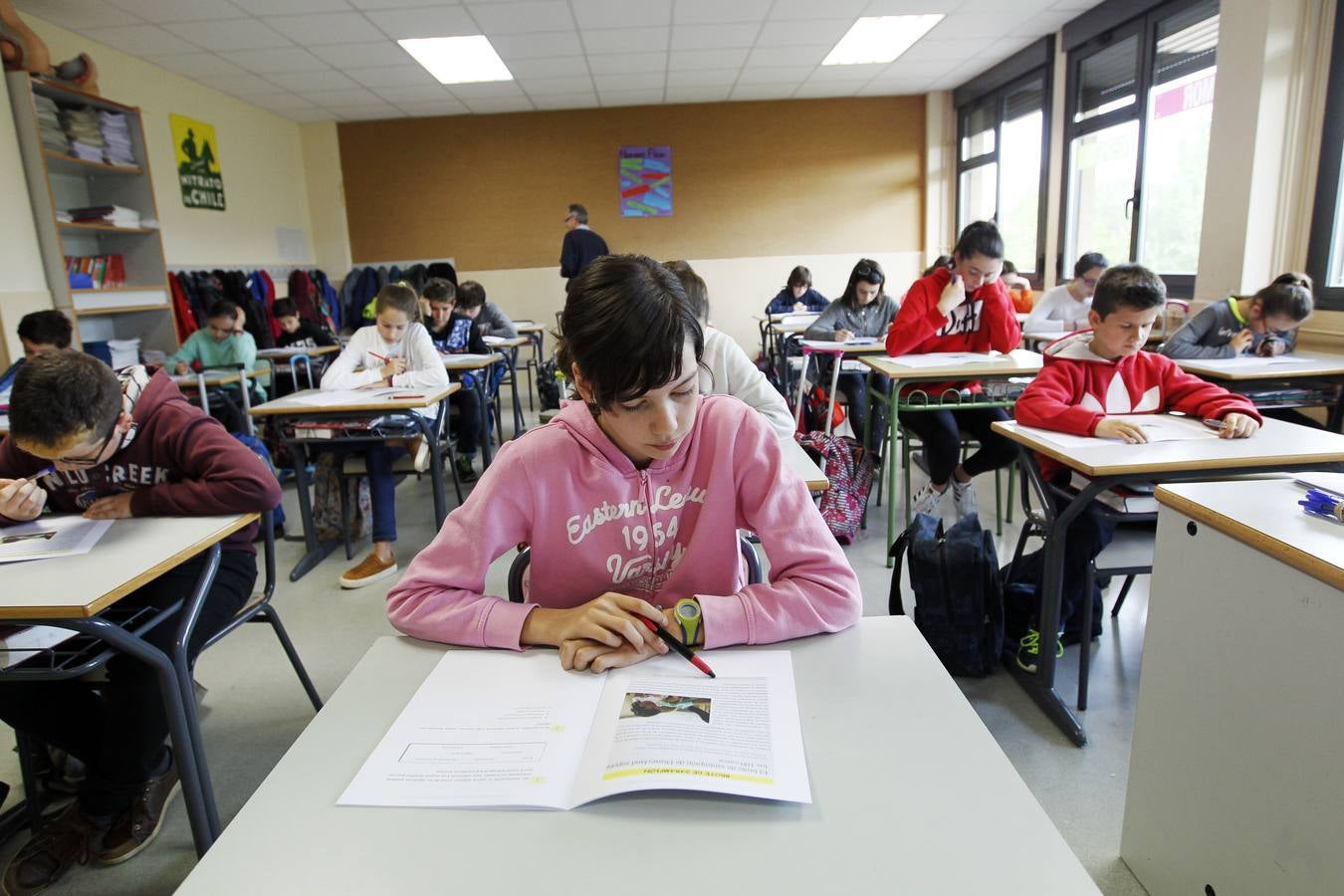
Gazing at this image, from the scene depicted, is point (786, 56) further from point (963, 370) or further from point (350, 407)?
point (350, 407)

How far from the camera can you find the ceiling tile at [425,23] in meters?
4.71

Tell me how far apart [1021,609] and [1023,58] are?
229 inches

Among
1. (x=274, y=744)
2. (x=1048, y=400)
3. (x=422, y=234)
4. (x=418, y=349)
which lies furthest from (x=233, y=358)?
(x=1048, y=400)

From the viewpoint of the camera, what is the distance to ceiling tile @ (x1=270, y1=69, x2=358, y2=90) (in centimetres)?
597

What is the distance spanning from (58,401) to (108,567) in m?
0.34

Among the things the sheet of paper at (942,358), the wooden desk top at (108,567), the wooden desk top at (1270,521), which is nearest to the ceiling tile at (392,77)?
the sheet of paper at (942,358)

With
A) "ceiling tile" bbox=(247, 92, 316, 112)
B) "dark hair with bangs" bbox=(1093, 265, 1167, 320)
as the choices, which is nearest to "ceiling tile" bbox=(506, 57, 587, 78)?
"ceiling tile" bbox=(247, 92, 316, 112)

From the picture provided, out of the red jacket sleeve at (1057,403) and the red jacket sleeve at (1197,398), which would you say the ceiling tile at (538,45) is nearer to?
the red jacket sleeve at (1057,403)

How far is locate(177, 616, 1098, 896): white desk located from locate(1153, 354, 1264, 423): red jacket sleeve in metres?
1.74

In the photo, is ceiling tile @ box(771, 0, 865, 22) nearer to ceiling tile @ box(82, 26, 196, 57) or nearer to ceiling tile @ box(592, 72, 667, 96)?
ceiling tile @ box(592, 72, 667, 96)

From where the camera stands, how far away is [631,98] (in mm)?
7496

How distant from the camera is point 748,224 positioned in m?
8.22

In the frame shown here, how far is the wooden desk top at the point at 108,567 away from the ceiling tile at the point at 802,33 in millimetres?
5223

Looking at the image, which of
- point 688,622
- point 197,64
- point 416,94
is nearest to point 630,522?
point 688,622
